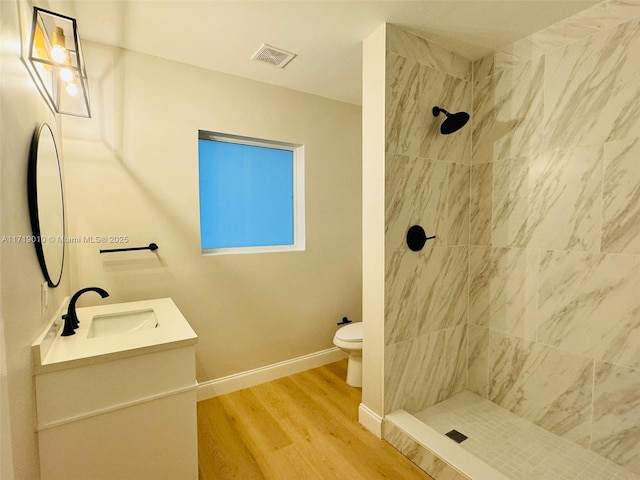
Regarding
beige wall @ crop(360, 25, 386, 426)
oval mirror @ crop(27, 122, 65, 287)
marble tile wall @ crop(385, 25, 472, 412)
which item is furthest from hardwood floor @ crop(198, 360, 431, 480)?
oval mirror @ crop(27, 122, 65, 287)

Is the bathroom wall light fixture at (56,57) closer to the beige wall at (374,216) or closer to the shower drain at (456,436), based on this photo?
the beige wall at (374,216)

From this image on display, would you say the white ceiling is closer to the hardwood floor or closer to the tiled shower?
the tiled shower

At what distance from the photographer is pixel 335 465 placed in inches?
67.7

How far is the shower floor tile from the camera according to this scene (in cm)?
160

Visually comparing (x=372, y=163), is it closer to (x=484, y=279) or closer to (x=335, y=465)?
(x=484, y=279)

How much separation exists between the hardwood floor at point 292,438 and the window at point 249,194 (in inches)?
45.8

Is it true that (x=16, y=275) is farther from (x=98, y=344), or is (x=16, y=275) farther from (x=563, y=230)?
(x=563, y=230)

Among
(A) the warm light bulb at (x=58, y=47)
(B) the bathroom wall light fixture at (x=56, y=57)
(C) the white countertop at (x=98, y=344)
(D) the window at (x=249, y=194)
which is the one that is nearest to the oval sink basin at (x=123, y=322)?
(C) the white countertop at (x=98, y=344)

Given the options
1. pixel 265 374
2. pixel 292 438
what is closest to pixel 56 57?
pixel 292 438

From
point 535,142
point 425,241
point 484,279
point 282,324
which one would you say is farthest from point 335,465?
point 535,142

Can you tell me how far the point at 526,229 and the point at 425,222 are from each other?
634mm

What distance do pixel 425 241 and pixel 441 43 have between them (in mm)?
1291

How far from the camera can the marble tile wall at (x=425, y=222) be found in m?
1.89

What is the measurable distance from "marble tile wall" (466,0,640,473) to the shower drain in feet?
→ 1.60
